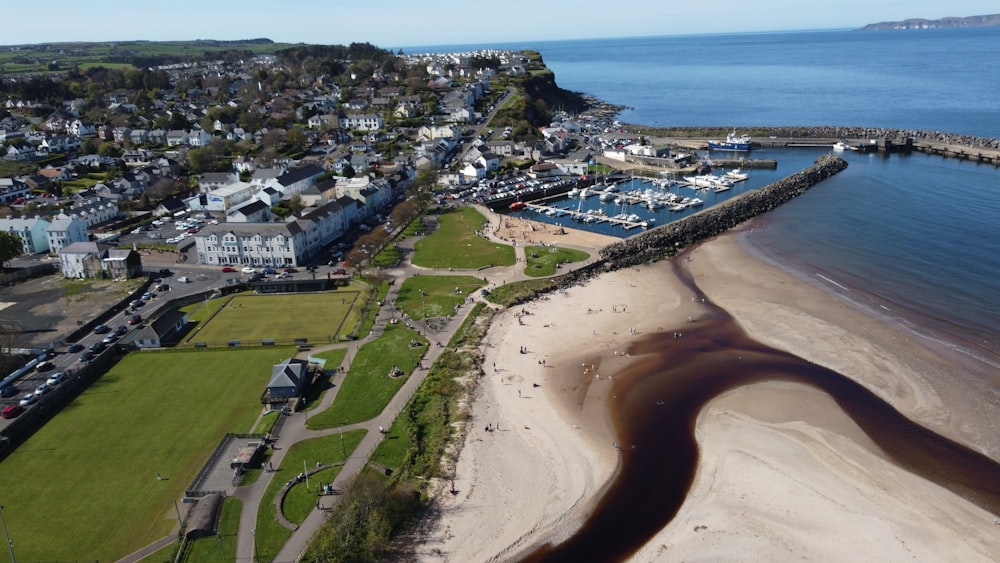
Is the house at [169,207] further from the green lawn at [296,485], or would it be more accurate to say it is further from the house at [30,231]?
the green lawn at [296,485]

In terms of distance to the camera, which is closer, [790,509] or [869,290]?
[790,509]

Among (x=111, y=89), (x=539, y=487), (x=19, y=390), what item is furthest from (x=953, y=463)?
(x=111, y=89)

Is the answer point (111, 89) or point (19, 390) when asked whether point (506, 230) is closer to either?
point (19, 390)

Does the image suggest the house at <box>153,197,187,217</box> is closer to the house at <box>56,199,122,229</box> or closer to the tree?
the house at <box>56,199,122,229</box>

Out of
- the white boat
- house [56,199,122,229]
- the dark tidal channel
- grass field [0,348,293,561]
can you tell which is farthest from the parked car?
the white boat

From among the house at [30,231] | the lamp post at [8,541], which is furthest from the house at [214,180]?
the lamp post at [8,541]

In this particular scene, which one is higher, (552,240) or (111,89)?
(111,89)

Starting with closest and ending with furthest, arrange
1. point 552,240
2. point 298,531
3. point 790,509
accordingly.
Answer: point 298,531, point 790,509, point 552,240
